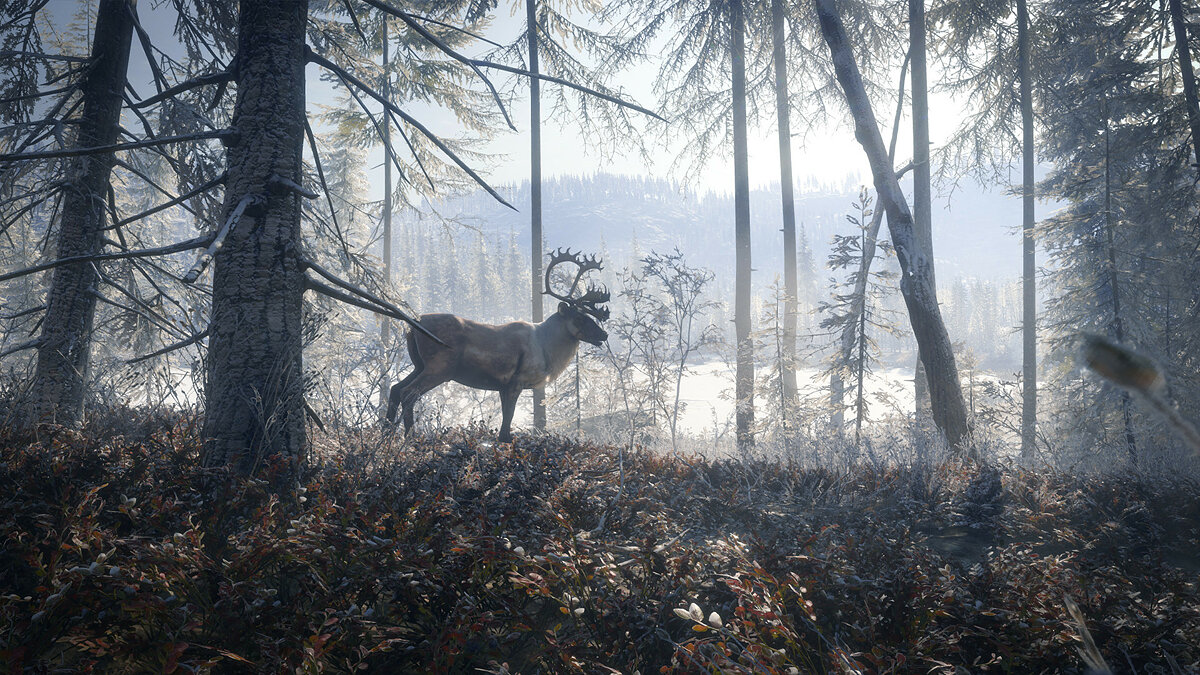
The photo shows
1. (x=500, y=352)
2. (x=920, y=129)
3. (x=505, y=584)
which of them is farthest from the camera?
(x=920, y=129)

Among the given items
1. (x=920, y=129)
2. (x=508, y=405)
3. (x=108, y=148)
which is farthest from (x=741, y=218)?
(x=108, y=148)

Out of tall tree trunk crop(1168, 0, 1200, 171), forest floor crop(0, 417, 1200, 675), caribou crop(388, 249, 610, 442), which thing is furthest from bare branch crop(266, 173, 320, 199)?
tall tree trunk crop(1168, 0, 1200, 171)

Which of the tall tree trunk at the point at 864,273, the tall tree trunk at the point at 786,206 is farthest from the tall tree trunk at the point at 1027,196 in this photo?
the tall tree trunk at the point at 786,206

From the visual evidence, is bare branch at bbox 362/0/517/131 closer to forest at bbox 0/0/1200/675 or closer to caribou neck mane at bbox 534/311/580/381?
forest at bbox 0/0/1200/675

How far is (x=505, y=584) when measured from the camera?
2.54 m

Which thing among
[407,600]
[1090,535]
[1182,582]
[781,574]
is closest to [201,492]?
[407,600]

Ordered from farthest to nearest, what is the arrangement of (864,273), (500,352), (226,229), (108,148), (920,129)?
(864,273)
(920,129)
(500,352)
(226,229)
(108,148)

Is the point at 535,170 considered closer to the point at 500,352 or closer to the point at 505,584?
the point at 500,352

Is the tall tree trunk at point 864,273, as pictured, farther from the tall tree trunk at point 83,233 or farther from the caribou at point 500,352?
the tall tree trunk at point 83,233

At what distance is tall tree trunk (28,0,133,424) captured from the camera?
5562mm

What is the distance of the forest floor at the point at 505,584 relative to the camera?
198cm

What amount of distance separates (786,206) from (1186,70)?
776 cm

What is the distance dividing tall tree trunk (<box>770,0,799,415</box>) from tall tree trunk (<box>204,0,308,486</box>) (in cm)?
1111

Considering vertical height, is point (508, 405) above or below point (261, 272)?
below
